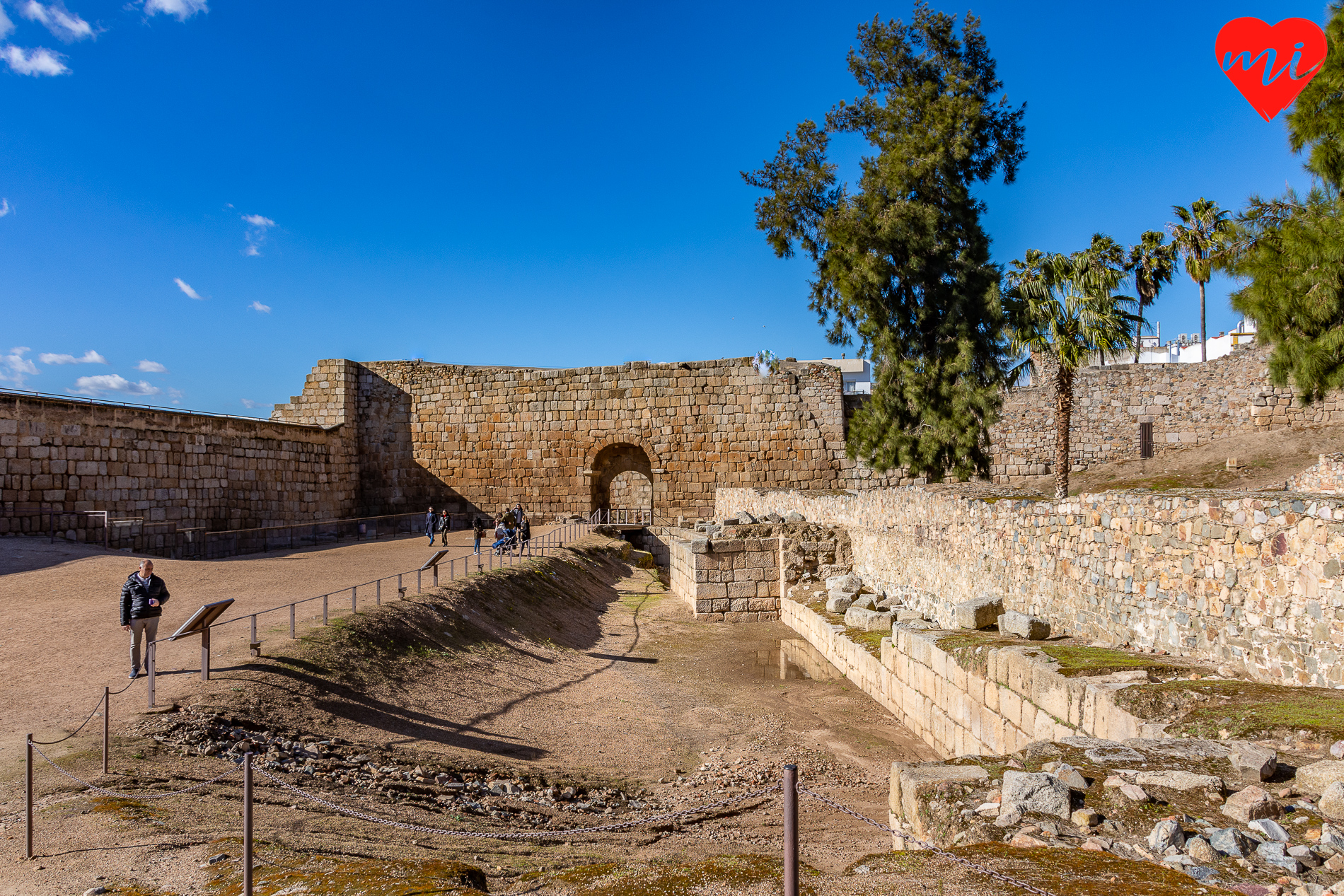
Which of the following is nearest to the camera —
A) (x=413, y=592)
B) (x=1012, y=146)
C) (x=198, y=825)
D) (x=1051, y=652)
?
(x=198, y=825)

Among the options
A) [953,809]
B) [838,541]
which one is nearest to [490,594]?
[838,541]

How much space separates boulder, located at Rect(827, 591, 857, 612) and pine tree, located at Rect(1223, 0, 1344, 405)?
676 centimetres

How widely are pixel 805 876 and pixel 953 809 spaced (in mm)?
947

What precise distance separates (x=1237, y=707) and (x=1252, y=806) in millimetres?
1748

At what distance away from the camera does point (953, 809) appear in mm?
4082

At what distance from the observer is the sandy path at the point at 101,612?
21.2 feet

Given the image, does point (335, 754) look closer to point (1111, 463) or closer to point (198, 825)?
point (198, 825)

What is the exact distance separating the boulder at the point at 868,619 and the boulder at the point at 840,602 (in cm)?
66

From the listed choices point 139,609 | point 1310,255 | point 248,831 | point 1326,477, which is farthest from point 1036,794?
point 1326,477

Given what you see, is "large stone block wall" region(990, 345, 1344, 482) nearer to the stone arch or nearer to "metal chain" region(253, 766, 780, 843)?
the stone arch

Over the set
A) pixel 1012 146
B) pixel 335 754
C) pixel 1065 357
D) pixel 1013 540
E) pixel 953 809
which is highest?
pixel 1012 146

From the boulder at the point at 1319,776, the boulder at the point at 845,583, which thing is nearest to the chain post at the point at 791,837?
the boulder at the point at 1319,776

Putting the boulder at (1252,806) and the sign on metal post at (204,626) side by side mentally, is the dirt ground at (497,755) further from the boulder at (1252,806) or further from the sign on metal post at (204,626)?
the boulder at (1252,806)

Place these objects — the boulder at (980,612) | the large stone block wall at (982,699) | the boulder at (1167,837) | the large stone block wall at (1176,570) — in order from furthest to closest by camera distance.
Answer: the boulder at (980,612) < the large stone block wall at (982,699) < the large stone block wall at (1176,570) < the boulder at (1167,837)
